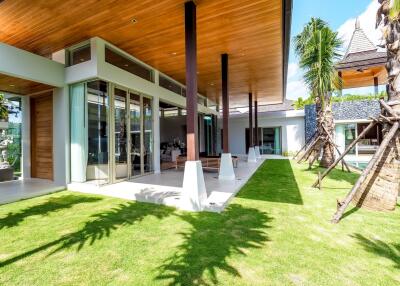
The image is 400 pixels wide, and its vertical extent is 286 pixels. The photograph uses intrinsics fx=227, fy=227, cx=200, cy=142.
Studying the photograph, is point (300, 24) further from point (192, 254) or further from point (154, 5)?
point (192, 254)

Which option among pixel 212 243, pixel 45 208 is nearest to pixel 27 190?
pixel 45 208

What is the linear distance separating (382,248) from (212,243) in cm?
226

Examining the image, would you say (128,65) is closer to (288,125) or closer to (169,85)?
(169,85)

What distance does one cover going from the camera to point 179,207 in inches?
191

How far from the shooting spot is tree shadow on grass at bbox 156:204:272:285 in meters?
2.49

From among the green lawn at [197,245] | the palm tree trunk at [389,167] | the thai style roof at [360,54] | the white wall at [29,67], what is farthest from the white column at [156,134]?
the thai style roof at [360,54]

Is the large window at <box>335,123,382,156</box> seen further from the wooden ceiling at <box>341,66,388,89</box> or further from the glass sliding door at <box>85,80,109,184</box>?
Result: the glass sliding door at <box>85,80,109,184</box>

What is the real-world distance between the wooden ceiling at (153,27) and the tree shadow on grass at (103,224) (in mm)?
4394

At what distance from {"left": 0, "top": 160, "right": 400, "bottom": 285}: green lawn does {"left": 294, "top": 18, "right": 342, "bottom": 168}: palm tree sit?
611cm

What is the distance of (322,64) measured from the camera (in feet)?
30.3

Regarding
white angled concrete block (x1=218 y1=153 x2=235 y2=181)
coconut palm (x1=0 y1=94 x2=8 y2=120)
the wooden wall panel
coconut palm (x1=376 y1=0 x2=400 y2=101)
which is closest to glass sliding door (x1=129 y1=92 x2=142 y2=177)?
the wooden wall panel

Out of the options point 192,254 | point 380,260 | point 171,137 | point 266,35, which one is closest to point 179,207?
point 192,254

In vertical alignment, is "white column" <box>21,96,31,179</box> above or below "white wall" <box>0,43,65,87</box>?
below

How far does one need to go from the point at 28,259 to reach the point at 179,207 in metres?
2.65
